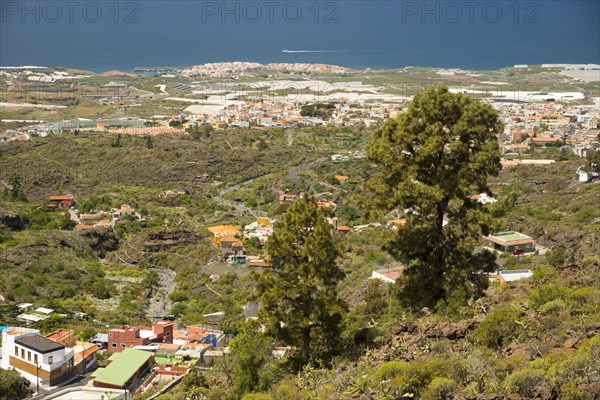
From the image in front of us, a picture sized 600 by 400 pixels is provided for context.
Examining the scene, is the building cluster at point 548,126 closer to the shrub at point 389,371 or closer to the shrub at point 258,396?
the shrub at point 258,396

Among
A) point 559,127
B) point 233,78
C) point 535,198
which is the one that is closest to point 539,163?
point 535,198

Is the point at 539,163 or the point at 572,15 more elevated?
the point at 572,15

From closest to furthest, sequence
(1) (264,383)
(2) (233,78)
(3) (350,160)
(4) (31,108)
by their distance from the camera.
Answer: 1. (1) (264,383)
2. (3) (350,160)
3. (4) (31,108)
4. (2) (233,78)

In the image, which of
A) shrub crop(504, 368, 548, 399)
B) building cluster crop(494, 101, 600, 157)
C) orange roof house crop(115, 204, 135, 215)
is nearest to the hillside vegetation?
shrub crop(504, 368, 548, 399)

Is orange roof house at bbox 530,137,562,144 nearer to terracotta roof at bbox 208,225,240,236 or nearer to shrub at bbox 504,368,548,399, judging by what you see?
terracotta roof at bbox 208,225,240,236

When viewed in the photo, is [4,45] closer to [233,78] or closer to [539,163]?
[233,78]

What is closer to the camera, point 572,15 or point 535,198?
point 535,198
